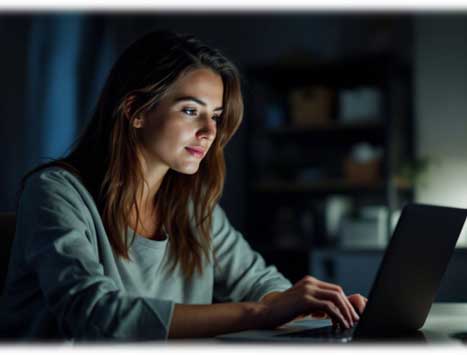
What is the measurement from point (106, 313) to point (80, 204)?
30 cm

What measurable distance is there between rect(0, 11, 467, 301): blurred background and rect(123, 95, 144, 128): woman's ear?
191cm

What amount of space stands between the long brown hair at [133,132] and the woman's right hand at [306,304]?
0.41m

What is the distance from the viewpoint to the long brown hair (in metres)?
1.34

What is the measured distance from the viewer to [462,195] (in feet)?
12.6

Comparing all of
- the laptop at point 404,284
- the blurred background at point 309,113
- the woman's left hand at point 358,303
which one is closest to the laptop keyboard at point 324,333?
the laptop at point 404,284

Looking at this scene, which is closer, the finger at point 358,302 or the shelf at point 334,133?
the finger at point 358,302

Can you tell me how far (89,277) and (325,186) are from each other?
3326mm

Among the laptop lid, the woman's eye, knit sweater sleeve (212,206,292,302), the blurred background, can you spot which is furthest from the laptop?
the blurred background

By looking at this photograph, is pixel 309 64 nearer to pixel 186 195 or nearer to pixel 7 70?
pixel 7 70

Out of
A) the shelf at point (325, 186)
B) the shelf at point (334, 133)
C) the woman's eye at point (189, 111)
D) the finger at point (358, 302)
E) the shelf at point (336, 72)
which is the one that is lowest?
the shelf at point (325, 186)

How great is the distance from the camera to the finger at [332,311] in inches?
40.8

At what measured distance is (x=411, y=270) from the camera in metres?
1.02

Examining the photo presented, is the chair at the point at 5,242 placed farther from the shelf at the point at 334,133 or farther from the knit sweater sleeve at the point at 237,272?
the shelf at the point at 334,133

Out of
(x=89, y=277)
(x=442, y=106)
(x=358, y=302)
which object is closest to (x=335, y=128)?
(x=442, y=106)
